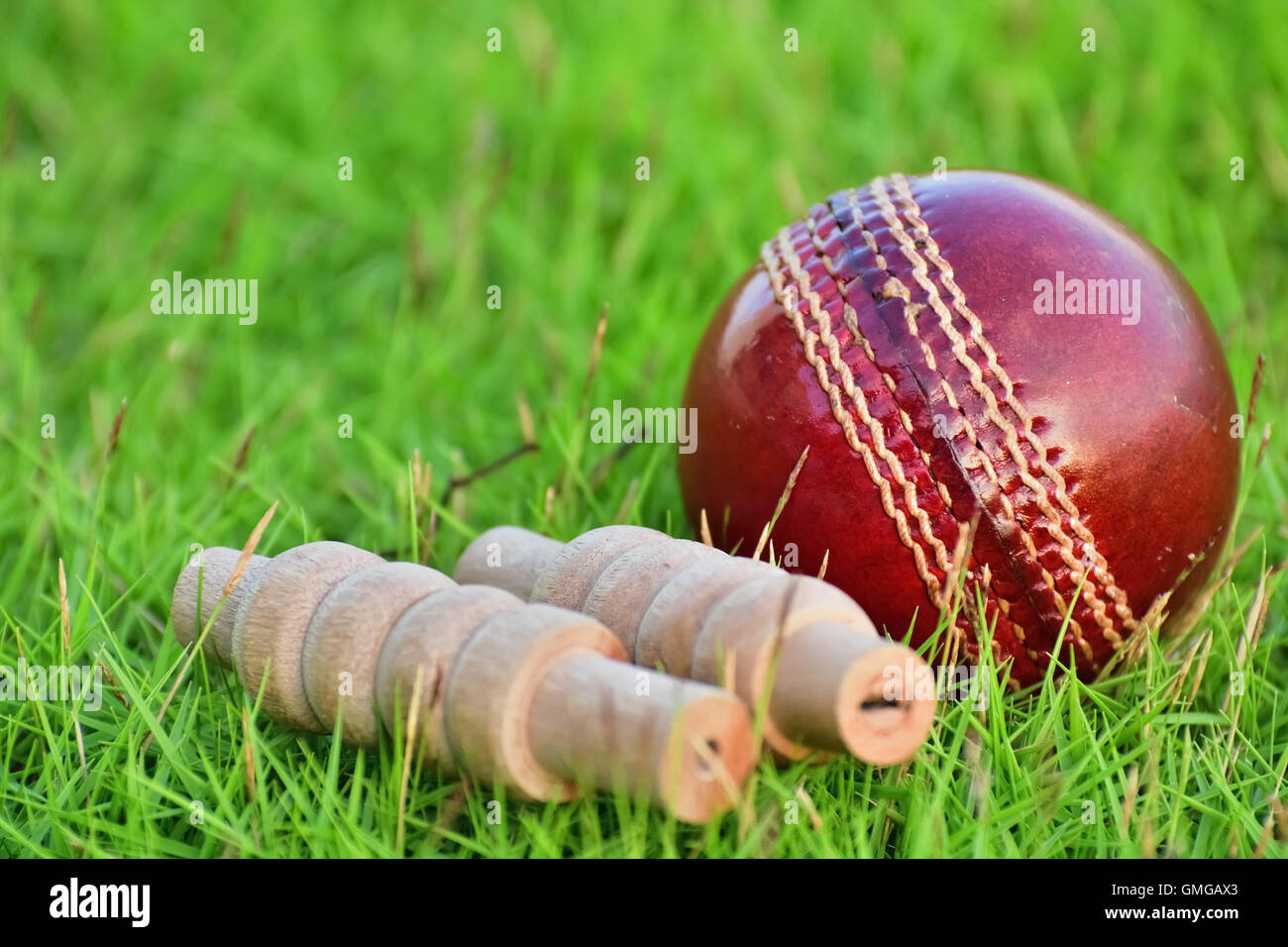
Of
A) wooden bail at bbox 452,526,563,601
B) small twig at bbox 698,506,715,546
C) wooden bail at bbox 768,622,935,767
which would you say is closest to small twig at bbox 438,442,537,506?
wooden bail at bbox 452,526,563,601

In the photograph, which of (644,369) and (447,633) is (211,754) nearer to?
(447,633)

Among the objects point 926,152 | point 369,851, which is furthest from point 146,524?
point 926,152

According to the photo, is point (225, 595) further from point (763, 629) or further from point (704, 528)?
point (763, 629)

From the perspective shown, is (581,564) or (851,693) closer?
(851,693)

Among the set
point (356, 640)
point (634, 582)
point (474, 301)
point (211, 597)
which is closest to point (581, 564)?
point (634, 582)

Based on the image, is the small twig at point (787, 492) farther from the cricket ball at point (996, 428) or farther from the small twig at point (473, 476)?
the small twig at point (473, 476)
